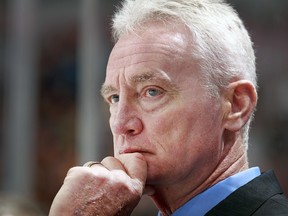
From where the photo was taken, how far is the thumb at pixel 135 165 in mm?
2047

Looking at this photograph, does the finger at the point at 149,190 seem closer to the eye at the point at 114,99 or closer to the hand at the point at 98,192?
the hand at the point at 98,192

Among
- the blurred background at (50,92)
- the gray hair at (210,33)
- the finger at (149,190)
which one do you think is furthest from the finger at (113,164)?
the blurred background at (50,92)

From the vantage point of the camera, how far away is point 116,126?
2.14 meters

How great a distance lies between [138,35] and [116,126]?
0.31 meters

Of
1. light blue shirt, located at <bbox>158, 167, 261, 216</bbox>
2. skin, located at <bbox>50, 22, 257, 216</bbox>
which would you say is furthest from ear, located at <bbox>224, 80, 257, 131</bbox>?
light blue shirt, located at <bbox>158, 167, 261, 216</bbox>

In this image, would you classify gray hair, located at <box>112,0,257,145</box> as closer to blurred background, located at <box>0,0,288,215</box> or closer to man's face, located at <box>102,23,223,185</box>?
man's face, located at <box>102,23,223,185</box>

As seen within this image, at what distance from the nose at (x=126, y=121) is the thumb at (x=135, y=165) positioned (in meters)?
0.07

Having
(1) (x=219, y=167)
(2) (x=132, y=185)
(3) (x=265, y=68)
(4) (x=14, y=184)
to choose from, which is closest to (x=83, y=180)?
(2) (x=132, y=185)

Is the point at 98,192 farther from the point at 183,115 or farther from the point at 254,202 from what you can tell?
the point at 254,202

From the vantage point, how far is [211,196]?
213 cm

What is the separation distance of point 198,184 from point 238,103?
0.30 m

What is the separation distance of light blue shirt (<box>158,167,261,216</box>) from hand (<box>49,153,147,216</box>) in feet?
0.60

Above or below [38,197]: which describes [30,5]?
above

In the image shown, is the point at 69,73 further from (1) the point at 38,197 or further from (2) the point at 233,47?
(2) the point at 233,47
